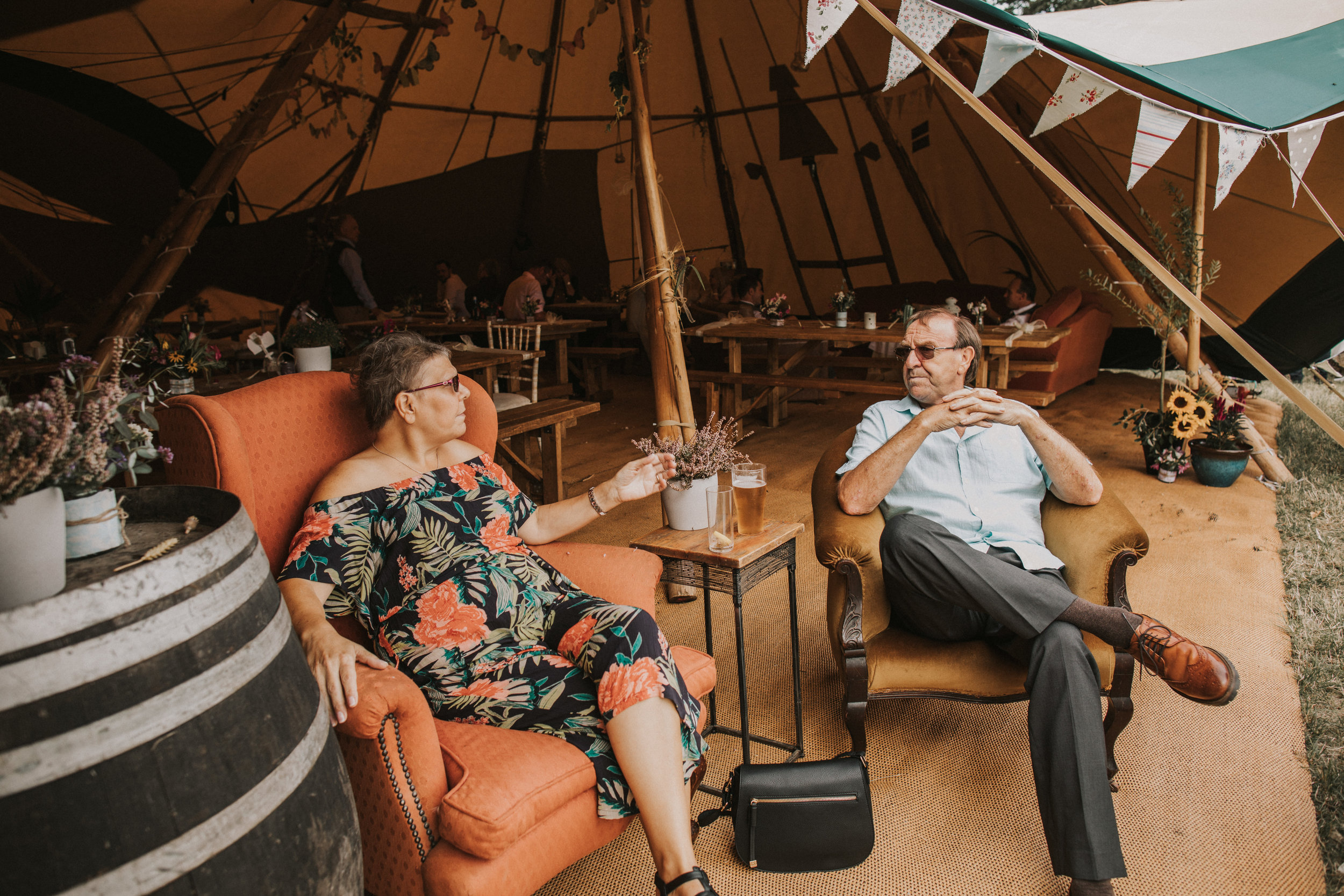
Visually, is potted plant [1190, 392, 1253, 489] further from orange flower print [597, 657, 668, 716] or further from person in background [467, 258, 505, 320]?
person in background [467, 258, 505, 320]

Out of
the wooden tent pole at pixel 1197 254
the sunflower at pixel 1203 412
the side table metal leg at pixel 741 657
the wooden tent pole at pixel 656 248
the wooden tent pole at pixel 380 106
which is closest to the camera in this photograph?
the side table metal leg at pixel 741 657

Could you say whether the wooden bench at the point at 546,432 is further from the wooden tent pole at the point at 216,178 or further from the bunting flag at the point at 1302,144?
the bunting flag at the point at 1302,144

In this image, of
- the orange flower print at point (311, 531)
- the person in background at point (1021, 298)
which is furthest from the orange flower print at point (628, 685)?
the person in background at point (1021, 298)

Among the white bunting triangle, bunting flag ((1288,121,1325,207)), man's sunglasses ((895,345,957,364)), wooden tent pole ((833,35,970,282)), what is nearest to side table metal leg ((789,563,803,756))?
man's sunglasses ((895,345,957,364))

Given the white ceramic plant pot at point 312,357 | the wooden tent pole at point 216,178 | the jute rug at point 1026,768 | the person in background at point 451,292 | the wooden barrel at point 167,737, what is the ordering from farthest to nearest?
the person in background at point 451,292
the wooden tent pole at point 216,178
the white ceramic plant pot at point 312,357
the jute rug at point 1026,768
the wooden barrel at point 167,737

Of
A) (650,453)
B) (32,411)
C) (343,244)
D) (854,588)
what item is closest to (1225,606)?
(854,588)

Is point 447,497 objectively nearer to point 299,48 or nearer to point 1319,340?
point 299,48

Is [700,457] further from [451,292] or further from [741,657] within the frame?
[451,292]

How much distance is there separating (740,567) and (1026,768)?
0.93 m

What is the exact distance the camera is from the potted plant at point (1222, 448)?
4.14 m

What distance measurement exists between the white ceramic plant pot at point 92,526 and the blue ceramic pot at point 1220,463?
464 cm

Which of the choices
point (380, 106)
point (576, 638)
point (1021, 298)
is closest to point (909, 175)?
point (1021, 298)

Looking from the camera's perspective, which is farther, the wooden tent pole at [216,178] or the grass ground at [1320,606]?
the wooden tent pole at [216,178]

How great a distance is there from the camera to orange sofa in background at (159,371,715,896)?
4.35ft
